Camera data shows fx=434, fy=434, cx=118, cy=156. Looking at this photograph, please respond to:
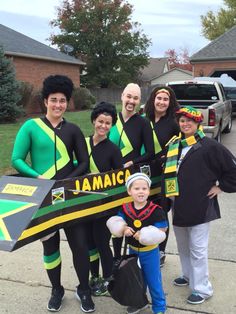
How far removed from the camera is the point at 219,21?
4791 centimetres

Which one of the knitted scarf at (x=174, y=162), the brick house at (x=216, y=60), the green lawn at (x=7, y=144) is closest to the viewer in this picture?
the knitted scarf at (x=174, y=162)

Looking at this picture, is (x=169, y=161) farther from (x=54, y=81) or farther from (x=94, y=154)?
(x=54, y=81)

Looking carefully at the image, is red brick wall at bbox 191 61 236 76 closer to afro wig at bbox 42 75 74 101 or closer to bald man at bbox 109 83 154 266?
bald man at bbox 109 83 154 266

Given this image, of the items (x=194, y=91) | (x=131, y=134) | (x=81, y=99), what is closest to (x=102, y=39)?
(x=81, y=99)

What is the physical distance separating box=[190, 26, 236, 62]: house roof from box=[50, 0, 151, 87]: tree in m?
20.6

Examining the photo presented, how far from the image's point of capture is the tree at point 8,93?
17625 millimetres

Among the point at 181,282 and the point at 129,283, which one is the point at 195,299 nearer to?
the point at 181,282

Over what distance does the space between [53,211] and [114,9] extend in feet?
161

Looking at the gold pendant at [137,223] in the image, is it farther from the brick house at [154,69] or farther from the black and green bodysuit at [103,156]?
the brick house at [154,69]

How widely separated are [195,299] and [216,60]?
2521 cm

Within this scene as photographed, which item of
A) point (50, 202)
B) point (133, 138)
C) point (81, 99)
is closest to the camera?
point (50, 202)

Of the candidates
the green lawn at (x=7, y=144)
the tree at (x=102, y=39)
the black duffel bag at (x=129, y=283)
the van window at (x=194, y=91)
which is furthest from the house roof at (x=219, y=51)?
the black duffel bag at (x=129, y=283)

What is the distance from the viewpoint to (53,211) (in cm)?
330

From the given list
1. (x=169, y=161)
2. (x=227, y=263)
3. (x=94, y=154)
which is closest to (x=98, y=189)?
(x=94, y=154)
